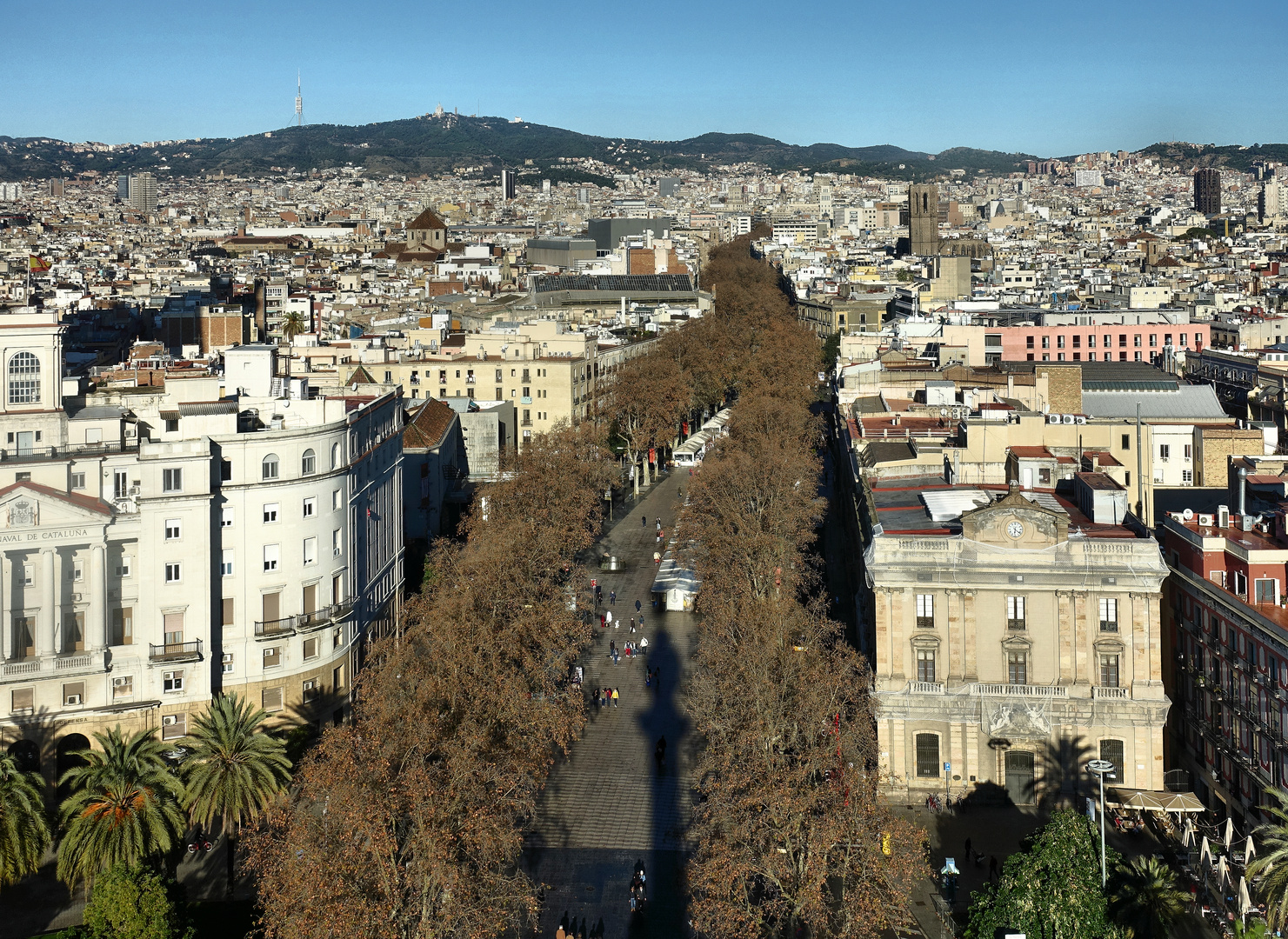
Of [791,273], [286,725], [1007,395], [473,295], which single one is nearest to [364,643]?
[286,725]

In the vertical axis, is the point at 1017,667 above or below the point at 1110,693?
above

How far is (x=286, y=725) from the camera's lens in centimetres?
3144

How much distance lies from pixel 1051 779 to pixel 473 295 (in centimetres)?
9956

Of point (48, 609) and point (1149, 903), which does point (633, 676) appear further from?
point (1149, 903)

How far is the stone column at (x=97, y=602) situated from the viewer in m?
29.3

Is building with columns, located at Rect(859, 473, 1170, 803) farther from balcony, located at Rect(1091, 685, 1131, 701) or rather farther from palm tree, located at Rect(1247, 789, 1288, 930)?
palm tree, located at Rect(1247, 789, 1288, 930)

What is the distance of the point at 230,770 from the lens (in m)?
25.4

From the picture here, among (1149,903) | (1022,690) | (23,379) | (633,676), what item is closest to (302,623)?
(23,379)

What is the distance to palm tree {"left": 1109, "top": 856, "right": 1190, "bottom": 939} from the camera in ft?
67.1

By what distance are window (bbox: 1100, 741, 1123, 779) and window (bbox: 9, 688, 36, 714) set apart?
22.6 m

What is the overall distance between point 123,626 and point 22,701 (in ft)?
8.38

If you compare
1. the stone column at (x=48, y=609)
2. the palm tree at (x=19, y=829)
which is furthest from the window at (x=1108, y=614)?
the stone column at (x=48, y=609)

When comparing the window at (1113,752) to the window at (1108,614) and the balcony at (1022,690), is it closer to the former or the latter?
the balcony at (1022,690)

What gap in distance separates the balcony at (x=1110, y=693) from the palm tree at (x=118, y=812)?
59.1ft
